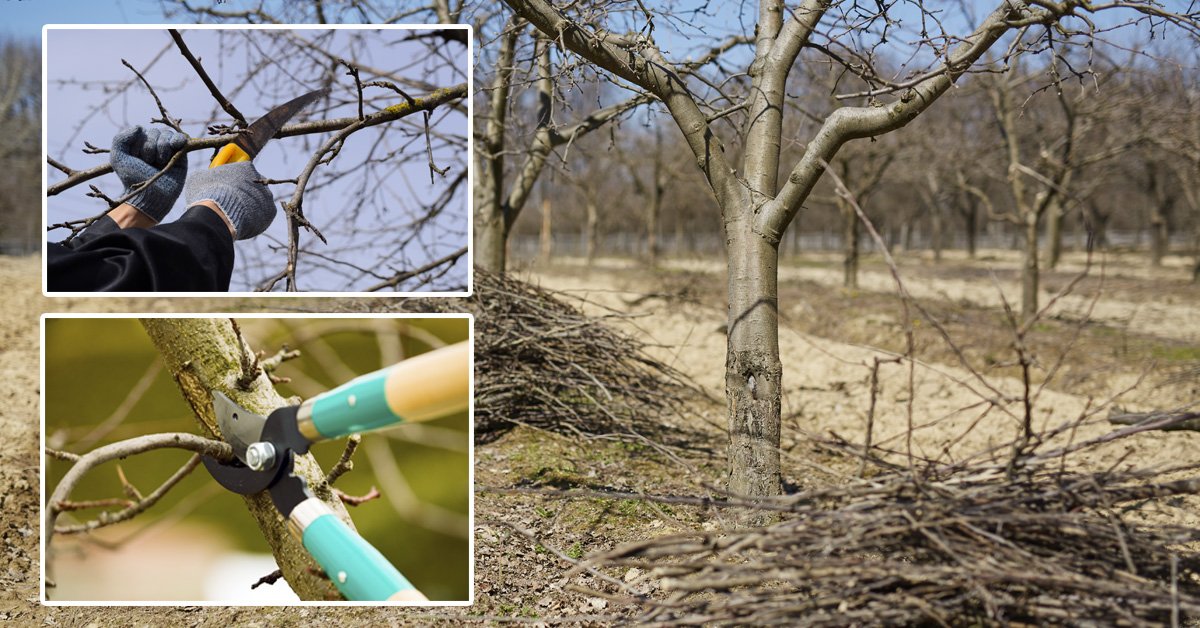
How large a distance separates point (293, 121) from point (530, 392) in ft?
11.8

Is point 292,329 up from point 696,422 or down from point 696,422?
up

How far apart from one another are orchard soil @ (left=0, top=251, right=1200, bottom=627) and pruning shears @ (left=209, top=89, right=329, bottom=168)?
90cm

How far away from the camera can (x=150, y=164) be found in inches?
112

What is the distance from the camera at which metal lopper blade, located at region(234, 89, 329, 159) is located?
2.92 meters

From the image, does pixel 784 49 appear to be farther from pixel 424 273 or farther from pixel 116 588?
pixel 116 588

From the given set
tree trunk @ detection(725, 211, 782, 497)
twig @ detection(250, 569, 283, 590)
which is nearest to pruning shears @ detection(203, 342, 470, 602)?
twig @ detection(250, 569, 283, 590)

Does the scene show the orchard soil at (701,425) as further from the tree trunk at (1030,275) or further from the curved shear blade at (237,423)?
the curved shear blade at (237,423)

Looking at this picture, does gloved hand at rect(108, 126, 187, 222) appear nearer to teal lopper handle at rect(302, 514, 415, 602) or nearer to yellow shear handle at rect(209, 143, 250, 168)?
yellow shear handle at rect(209, 143, 250, 168)

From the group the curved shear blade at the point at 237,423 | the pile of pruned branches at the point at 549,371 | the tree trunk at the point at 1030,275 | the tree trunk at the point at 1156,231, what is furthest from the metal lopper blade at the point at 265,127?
the tree trunk at the point at 1156,231

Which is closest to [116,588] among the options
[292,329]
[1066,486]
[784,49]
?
[292,329]

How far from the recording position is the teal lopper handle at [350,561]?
9.41ft

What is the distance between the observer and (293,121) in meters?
3.02

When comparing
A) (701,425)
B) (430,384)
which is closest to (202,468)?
(430,384)

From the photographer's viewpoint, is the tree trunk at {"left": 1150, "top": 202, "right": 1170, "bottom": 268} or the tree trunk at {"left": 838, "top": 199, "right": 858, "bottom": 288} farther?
the tree trunk at {"left": 1150, "top": 202, "right": 1170, "bottom": 268}
